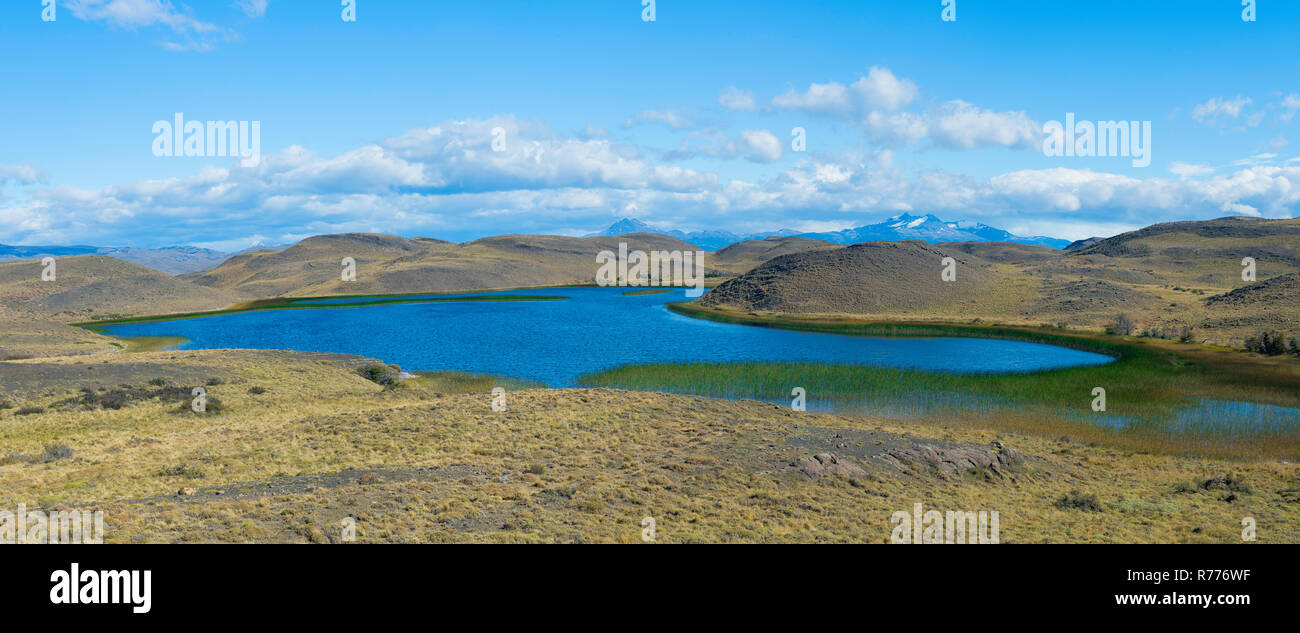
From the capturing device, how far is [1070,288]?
107938mm

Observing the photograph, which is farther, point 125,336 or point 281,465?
point 125,336

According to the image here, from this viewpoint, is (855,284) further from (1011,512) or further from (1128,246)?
(1128,246)

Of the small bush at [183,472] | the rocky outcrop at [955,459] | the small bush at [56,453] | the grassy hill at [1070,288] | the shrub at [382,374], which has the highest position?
the grassy hill at [1070,288]

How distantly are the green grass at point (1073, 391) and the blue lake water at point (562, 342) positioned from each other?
13.2 feet

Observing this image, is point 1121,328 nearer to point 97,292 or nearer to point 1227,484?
point 1227,484

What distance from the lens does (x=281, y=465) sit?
25.1 meters

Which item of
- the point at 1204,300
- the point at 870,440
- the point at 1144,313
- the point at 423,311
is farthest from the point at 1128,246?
the point at 870,440

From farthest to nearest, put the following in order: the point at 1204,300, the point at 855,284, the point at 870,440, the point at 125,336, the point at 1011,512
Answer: the point at 855,284, the point at 1204,300, the point at 125,336, the point at 870,440, the point at 1011,512

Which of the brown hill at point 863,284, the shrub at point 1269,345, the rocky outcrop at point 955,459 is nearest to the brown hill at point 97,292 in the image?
the brown hill at point 863,284

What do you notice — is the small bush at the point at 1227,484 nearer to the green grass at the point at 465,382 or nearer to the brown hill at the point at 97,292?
the green grass at the point at 465,382

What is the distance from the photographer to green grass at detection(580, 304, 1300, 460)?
113ft

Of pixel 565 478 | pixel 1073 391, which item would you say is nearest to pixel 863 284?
pixel 1073 391

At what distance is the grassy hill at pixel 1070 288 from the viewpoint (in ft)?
266

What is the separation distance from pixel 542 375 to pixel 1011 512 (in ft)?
128
